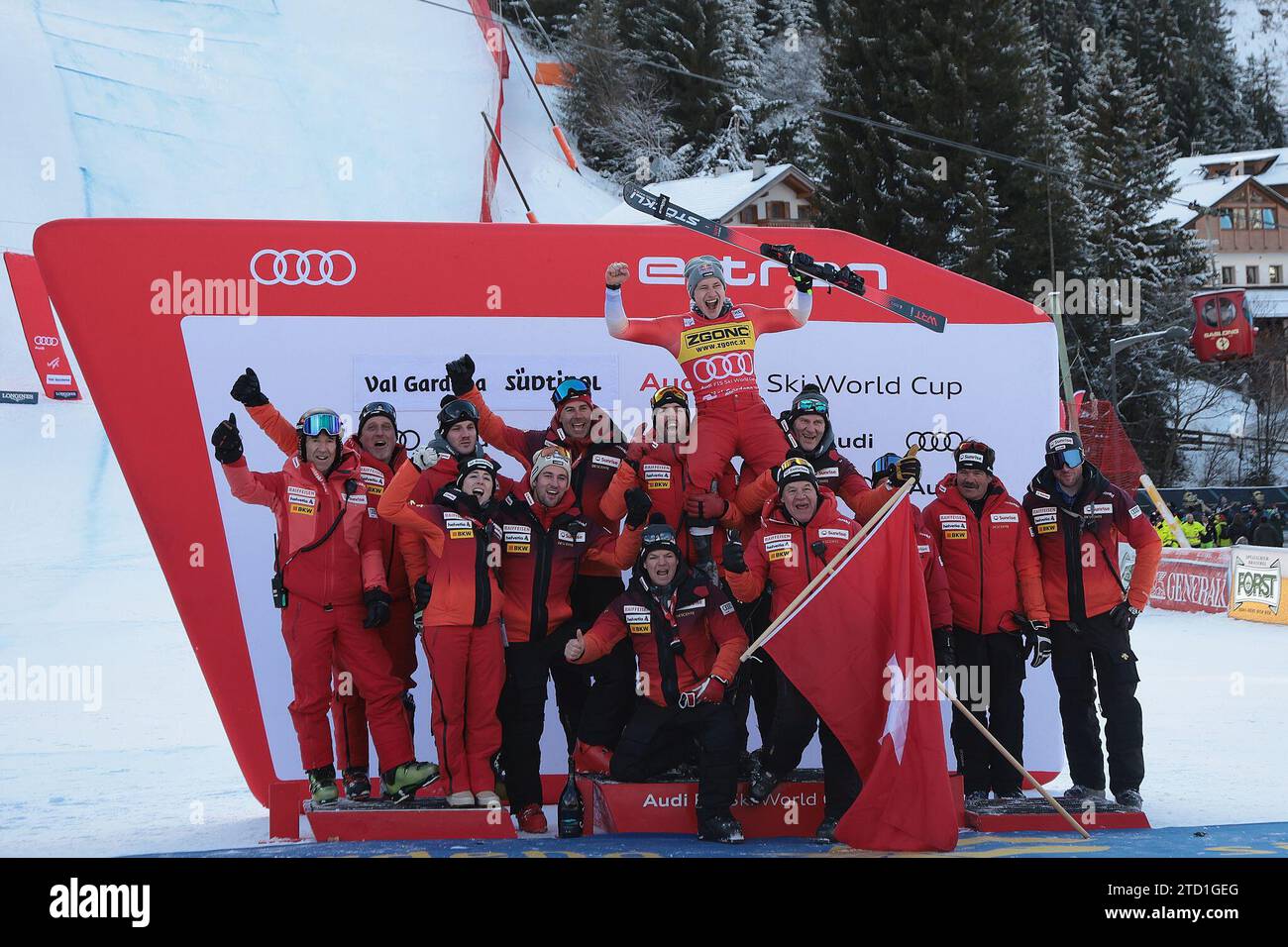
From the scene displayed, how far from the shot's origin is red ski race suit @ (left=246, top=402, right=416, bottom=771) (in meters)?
5.54

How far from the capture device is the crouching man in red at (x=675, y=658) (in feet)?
16.4

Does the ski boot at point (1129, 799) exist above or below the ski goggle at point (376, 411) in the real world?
below

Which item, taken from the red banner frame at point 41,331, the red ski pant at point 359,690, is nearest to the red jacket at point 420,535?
the red ski pant at point 359,690

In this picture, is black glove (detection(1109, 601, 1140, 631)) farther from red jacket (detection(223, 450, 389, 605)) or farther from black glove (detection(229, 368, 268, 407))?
black glove (detection(229, 368, 268, 407))

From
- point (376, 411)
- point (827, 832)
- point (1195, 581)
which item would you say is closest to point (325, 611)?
point (376, 411)

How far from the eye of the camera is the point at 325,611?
5.30 m

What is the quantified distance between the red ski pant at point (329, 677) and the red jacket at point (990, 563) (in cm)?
263

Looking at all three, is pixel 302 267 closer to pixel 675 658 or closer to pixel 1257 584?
pixel 675 658

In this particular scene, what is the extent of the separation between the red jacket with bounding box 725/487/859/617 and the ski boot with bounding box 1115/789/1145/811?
1.80 metres

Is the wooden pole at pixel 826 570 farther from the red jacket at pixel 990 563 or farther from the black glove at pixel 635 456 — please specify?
the black glove at pixel 635 456

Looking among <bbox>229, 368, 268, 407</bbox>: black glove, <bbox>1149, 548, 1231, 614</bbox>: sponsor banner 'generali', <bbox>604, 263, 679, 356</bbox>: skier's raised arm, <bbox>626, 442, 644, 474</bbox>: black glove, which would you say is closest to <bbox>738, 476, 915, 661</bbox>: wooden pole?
<bbox>626, 442, 644, 474</bbox>: black glove

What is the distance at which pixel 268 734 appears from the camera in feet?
20.0
